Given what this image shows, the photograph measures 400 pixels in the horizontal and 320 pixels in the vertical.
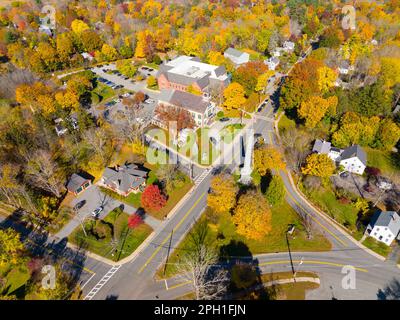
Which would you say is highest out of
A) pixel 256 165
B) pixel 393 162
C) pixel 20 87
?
pixel 20 87

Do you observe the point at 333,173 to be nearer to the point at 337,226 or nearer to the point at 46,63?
the point at 337,226

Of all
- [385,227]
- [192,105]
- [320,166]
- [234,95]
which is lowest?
[385,227]

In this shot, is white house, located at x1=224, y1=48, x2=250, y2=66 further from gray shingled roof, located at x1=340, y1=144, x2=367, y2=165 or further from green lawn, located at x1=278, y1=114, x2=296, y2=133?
gray shingled roof, located at x1=340, y1=144, x2=367, y2=165

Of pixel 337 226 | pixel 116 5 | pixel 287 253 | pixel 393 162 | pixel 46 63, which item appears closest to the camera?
pixel 287 253

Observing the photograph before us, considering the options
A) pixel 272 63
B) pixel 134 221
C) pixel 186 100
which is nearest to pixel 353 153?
pixel 186 100

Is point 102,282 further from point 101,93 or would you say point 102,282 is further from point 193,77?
point 101,93

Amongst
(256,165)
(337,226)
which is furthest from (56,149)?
(337,226)

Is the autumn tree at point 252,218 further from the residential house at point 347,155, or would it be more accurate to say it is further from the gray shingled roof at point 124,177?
the residential house at point 347,155
